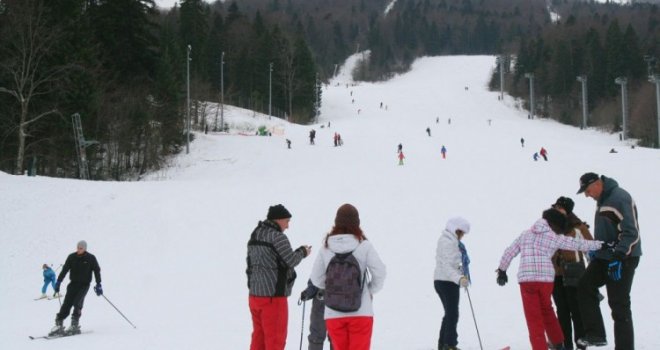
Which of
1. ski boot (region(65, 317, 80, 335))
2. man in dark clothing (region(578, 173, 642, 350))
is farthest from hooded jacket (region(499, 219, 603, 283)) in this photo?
ski boot (region(65, 317, 80, 335))

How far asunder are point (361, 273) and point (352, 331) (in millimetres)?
500

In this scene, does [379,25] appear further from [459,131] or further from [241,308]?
[241,308]

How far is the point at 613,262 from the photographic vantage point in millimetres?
5320

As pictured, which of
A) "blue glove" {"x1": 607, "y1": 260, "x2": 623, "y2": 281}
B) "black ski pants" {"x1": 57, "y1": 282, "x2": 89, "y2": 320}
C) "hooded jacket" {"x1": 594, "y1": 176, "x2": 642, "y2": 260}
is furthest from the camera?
"black ski pants" {"x1": 57, "y1": 282, "x2": 89, "y2": 320}

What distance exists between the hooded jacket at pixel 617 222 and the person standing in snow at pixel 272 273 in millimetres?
3019

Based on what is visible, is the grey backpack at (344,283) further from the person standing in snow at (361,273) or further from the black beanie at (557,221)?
the black beanie at (557,221)

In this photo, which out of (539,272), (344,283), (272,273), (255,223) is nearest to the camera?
(344,283)

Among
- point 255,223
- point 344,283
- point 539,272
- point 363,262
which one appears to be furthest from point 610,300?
point 255,223

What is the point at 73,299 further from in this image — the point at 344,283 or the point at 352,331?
the point at 344,283

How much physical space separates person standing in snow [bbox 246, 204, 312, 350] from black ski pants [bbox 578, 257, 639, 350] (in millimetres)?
2967

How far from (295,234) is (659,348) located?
14.0 metres

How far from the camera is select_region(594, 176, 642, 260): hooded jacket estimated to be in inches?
204

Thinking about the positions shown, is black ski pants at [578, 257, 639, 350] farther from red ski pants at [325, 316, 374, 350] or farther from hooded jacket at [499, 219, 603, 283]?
red ski pants at [325, 316, 374, 350]

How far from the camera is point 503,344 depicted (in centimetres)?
708
